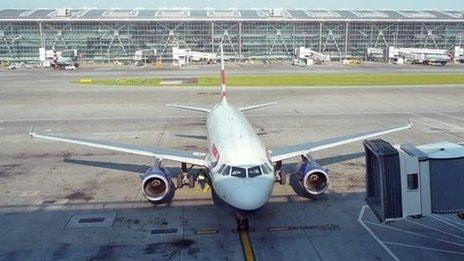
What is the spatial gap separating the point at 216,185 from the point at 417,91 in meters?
64.0

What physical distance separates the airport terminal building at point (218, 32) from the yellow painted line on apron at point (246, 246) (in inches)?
6689

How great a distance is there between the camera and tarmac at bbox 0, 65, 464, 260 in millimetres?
19609

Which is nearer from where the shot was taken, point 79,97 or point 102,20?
point 79,97

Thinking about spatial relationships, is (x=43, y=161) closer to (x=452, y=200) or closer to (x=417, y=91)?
(x=452, y=200)

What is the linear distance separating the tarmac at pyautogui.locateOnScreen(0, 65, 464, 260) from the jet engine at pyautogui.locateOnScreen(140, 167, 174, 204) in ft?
2.20

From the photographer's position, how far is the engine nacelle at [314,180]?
25.0 meters

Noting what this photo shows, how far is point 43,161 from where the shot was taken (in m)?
34.8

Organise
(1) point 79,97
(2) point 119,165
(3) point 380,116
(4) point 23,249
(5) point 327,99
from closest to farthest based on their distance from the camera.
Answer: (4) point 23,249, (2) point 119,165, (3) point 380,116, (5) point 327,99, (1) point 79,97

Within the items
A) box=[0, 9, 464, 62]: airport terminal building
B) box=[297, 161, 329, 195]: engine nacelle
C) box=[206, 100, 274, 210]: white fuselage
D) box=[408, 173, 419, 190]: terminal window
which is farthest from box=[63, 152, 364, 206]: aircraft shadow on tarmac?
box=[0, 9, 464, 62]: airport terminal building

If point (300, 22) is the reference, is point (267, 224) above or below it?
below

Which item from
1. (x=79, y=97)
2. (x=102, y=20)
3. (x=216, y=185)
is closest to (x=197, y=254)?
(x=216, y=185)

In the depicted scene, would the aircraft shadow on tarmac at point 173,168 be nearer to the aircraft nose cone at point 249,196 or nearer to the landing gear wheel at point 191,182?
the landing gear wheel at point 191,182

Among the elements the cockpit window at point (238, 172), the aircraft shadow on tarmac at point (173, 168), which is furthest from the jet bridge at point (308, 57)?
the cockpit window at point (238, 172)

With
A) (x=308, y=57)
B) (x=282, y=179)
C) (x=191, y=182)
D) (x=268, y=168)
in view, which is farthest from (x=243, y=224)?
(x=308, y=57)
